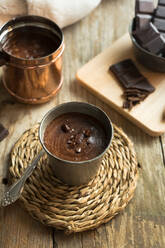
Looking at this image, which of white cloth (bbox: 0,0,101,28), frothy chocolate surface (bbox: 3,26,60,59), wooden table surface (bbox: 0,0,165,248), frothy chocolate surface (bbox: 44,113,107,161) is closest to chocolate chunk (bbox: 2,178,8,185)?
wooden table surface (bbox: 0,0,165,248)

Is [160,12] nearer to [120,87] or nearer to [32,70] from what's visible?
[120,87]

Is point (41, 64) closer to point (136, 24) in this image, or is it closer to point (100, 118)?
point (100, 118)

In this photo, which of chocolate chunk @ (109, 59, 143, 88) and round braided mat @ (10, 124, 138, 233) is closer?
round braided mat @ (10, 124, 138, 233)

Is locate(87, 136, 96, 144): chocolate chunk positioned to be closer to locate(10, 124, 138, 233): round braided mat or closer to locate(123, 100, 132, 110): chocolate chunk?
locate(10, 124, 138, 233): round braided mat

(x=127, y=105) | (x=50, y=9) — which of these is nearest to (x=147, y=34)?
(x=127, y=105)

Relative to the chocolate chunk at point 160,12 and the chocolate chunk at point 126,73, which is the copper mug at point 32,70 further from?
the chocolate chunk at point 160,12

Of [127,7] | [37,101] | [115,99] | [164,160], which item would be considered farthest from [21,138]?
[127,7]

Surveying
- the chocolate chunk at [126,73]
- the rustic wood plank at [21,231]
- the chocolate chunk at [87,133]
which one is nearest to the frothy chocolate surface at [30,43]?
the chocolate chunk at [126,73]
